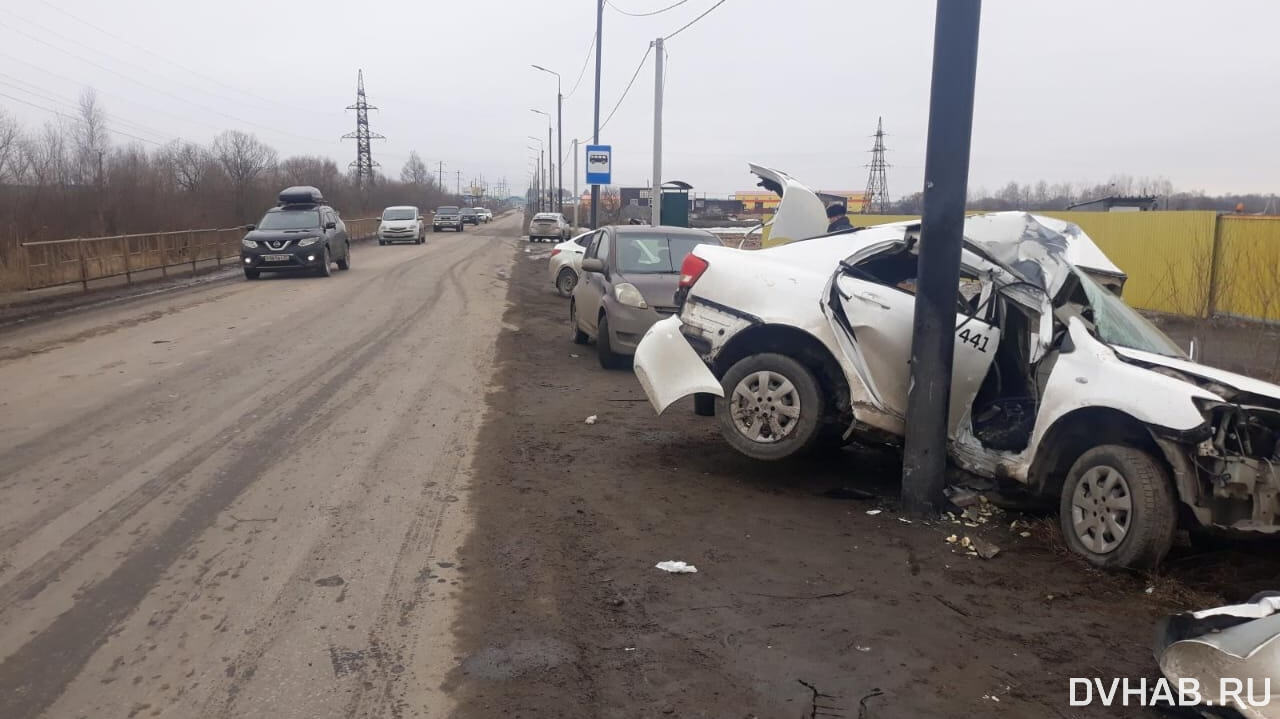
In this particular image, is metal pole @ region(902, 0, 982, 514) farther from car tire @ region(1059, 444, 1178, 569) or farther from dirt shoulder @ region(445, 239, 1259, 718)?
car tire @ region(1059, 444, 1178, 569)

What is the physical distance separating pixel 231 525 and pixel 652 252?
725 centimetres

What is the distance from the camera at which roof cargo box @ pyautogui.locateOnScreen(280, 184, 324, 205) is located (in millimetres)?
24984

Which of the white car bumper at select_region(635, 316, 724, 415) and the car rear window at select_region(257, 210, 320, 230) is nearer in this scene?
the white car bumper at select_region(635, 316, 724, 415)

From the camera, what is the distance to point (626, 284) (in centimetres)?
1105

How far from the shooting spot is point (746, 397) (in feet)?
21.7

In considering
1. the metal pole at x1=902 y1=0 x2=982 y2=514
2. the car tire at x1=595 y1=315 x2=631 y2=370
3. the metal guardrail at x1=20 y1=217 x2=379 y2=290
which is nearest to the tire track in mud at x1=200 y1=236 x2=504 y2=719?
the metal pole at x1=902 y1=0 x2=982 y2=514

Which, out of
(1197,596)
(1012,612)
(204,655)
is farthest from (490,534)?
(1197,596)

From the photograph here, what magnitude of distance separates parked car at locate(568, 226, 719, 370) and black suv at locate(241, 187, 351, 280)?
1190 centimetres

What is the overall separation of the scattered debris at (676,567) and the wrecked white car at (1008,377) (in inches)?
64.6

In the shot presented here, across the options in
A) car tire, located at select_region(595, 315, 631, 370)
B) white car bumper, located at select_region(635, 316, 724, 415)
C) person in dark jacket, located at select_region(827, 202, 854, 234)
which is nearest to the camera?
white car bumper, located at select_region(635, 316, 724, 415)

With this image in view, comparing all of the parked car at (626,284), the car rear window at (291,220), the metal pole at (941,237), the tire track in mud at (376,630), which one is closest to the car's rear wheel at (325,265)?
the car rear window at (291,220)

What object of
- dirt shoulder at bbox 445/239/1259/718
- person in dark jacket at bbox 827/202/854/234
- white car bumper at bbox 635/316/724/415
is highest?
person in dark jacket at bbox 827/202/854/234

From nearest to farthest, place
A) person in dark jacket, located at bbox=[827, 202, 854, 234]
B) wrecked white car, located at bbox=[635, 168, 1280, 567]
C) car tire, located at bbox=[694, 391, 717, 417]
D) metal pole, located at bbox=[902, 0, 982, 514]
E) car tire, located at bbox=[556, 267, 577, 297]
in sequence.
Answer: wrecked white car, located at bbox=[635, 168, 1280, 567] < metal pole, located at bbox=[902, 0, 982, 514] < car tire, located at bbox=[694, 391, 717, 417] < person in dark jacket, located at bbox=[827, 202, 854, 234] < car tire, located at bbox=[556, 267, 577, 297]

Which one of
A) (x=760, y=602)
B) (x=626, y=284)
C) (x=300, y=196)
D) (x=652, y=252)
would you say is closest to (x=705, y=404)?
(x=760, y=602)
